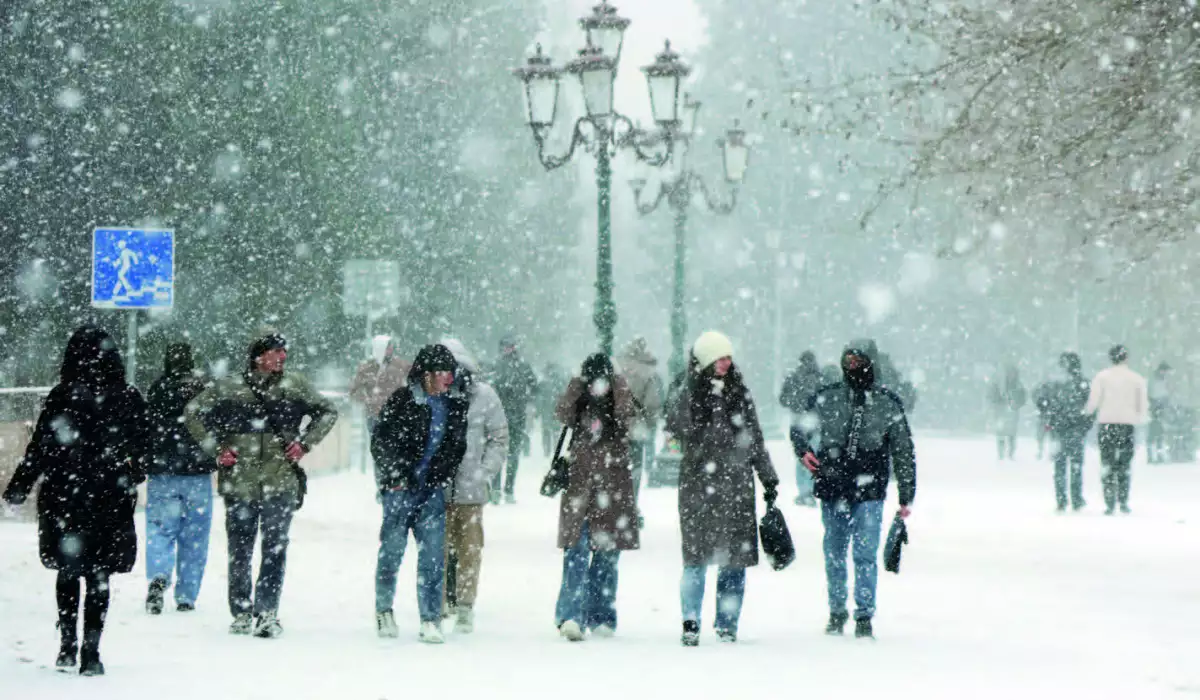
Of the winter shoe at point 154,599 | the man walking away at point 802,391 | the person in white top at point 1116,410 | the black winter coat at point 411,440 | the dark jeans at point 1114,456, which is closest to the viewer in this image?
the black winter coat at point 411,440

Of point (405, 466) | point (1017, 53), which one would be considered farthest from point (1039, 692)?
point (1017, 53)

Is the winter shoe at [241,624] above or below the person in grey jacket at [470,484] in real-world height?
below

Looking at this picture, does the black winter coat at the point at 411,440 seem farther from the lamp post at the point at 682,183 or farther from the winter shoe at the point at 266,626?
the lamp post at the point at 682,183

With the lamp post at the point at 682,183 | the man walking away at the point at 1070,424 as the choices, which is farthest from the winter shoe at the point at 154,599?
the lamp post at the point at 682,183

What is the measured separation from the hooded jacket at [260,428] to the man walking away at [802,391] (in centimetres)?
1064

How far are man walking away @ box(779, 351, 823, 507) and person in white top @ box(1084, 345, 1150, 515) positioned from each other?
2999 millimetres

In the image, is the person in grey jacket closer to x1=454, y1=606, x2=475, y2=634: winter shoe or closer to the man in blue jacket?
x1=454, y1=606, x2=475, y2=634: winter shoe

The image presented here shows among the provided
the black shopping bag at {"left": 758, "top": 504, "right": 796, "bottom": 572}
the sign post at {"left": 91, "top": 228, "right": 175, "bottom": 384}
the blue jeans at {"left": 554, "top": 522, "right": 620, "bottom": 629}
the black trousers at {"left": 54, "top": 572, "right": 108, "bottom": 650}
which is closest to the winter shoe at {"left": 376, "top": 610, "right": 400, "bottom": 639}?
the blue jeans at {"left": 554, "top": 522, "right": 620, "bottom": 629}

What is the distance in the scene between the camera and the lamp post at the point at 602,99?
1667 centimetres

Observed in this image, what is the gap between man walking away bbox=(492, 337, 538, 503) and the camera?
20.7 m

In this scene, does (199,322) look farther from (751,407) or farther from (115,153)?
(751,407)

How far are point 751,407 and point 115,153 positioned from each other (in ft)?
49.4

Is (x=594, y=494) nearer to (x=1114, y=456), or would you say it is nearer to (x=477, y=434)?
(x=477, y=434)

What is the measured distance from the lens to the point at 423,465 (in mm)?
9945
